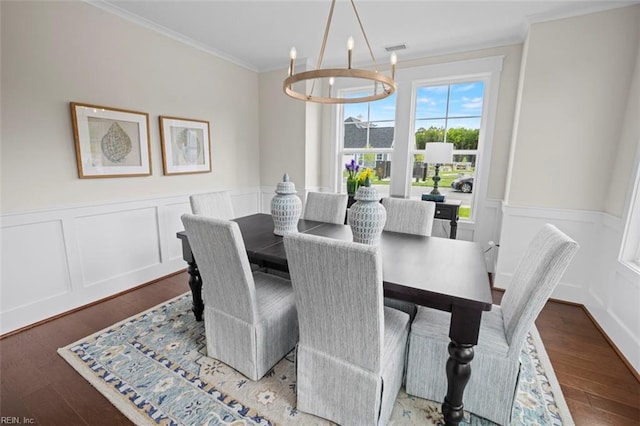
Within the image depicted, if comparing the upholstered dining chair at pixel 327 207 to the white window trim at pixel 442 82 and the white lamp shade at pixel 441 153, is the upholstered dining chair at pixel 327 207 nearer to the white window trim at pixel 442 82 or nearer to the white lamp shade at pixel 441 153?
the white lamp shade at pixel 441 153

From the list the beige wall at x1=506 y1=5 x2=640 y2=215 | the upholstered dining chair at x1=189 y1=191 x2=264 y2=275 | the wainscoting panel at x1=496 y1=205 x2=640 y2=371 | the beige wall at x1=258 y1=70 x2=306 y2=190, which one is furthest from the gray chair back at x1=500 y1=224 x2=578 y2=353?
the beige wall at x1=258 y1=70 x2=306 y2=190

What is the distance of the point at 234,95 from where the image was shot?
12.6 feet

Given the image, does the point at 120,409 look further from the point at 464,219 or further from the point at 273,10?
the point at 464,219

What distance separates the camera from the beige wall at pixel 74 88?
6.86 feet

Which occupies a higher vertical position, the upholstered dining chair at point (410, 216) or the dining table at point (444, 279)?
the upholstered dining chair at point (410, 216)

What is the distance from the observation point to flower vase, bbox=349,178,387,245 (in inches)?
69.7

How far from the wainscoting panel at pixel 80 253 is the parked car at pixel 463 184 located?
3239mm

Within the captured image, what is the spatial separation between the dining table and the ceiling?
1.94 m

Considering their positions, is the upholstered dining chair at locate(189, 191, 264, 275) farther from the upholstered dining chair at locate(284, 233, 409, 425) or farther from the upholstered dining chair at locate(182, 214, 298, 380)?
the upholstered dining chair at locate(284, 233, 409, 425)

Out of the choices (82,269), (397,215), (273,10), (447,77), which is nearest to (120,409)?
(82,269)

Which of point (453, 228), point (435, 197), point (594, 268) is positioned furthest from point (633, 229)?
point (435, 197)

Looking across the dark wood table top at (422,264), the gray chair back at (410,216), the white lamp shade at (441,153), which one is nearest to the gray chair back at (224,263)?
the dark wood table top at (422,264)

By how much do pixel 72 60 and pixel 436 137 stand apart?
366 centimetres

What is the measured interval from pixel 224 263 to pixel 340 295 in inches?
27.7
